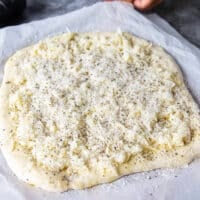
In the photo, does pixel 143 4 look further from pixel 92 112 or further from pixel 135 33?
pixel 92 112

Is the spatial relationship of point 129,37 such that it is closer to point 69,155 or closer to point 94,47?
point 94,47

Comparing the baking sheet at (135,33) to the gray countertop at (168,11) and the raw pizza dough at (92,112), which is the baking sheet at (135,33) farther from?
the gray countertop at (168,11)

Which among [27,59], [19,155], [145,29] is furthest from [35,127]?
[145,29]

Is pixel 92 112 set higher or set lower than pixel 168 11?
higher

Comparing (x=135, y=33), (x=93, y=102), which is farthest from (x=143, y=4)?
(x=93, y=102)

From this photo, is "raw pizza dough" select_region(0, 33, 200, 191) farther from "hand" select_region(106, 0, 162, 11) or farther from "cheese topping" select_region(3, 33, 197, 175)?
"hand" select_region(106, 0, 162, 11)

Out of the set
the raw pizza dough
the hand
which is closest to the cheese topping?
the raw pizza dough

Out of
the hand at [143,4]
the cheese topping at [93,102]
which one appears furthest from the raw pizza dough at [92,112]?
the hand at [143,4]

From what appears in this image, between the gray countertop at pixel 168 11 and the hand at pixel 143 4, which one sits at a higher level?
the hand at pixel 143 4
